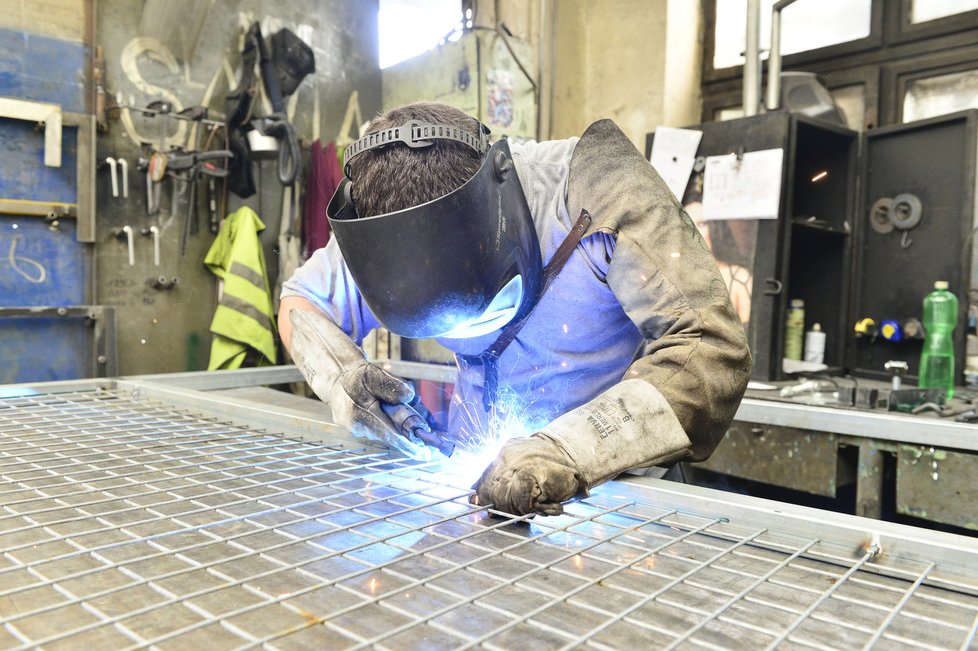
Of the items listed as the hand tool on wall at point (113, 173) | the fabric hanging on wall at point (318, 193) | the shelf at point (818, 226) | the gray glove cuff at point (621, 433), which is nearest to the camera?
the gray glove cuff at point (621, 433)

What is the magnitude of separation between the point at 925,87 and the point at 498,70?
203 centimetres

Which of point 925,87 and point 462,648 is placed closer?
point 462,648

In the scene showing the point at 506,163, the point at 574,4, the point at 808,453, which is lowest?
the point at 808,453

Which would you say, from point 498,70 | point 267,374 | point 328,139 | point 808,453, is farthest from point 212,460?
point 328,139

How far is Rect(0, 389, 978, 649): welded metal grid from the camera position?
62 centimetres

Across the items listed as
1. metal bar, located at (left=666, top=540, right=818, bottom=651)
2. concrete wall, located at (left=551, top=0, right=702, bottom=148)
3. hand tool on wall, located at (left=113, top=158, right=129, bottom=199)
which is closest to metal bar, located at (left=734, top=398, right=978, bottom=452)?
metal bar, located at (left=666, top=540, right=818, bottom=651)

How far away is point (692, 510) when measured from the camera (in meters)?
0.94

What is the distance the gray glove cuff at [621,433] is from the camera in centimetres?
104

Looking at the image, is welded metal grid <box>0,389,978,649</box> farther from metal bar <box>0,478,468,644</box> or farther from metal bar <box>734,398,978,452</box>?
metal bar <box>734,398,978,452</box>

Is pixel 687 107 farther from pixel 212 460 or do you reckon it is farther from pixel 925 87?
pixel 212 460

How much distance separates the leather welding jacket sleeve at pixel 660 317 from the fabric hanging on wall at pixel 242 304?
10.1 feet

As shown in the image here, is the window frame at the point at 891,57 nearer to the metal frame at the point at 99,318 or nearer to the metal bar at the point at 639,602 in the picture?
the metal bar at the point at 639,602

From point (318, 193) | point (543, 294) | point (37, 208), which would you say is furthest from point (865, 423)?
point (37, 208)

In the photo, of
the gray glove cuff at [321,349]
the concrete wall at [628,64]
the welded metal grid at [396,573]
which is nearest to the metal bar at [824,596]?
the welded metal grid at [396,573]
